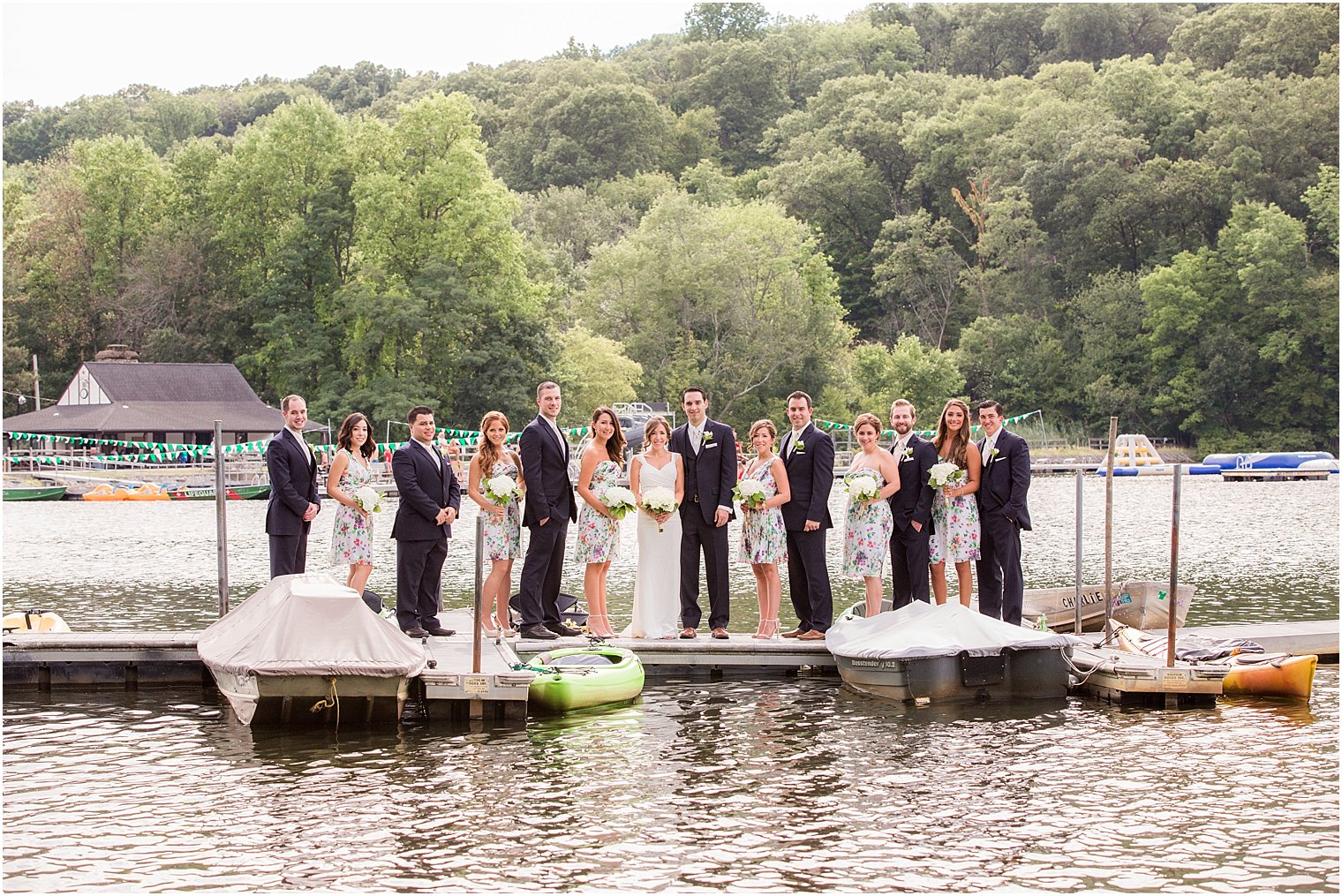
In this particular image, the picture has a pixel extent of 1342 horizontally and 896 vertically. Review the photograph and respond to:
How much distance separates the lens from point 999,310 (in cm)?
8706

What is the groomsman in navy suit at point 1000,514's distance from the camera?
14.0 metres

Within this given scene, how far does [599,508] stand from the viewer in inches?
556

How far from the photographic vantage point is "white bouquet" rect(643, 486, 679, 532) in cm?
1380

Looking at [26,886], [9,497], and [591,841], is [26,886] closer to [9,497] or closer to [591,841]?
[591,841]

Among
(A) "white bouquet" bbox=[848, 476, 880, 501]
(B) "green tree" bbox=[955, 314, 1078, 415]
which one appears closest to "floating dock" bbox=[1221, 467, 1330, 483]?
(B) "green tree" bbox=[955, 314, 1078, 415]

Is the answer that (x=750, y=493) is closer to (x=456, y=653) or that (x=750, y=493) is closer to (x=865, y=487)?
(x=865, y=487)

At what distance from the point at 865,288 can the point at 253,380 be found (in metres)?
38.9

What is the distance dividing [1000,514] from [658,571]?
10.5 feet

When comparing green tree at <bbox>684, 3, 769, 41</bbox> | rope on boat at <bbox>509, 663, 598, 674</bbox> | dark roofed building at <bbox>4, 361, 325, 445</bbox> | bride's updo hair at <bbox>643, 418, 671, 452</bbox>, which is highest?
green tree at <bbox>684, 3, 769, 41</bbox>

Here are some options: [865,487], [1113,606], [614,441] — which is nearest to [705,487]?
[614,441]

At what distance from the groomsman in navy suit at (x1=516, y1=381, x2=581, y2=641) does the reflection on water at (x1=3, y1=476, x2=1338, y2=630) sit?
5.28m

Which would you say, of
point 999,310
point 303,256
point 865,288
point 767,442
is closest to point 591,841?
point 767,442

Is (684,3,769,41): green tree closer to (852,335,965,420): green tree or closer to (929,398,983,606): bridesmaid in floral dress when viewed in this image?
(852,335,965,420): green tree

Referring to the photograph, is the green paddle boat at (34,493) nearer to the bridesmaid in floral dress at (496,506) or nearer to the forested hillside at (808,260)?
the forested hillside at (808,260)
